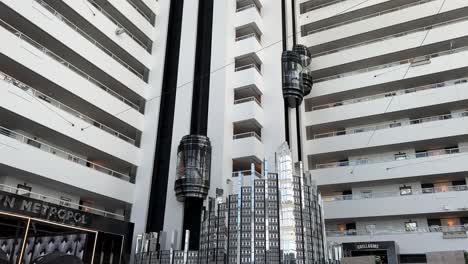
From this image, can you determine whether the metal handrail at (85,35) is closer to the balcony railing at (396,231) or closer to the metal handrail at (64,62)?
the metal handrail at (64,62)

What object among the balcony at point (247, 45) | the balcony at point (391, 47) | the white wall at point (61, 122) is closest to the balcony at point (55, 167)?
the white wall at point (61, 122)

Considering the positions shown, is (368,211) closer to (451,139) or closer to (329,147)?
(329,147)

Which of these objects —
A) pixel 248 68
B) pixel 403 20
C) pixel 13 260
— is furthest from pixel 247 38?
pixel 13 260

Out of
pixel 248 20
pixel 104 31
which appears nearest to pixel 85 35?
pixel 104 31

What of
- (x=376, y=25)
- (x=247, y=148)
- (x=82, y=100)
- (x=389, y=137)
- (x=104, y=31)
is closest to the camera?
(x=82, y=100)

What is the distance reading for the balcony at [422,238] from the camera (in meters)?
26.5

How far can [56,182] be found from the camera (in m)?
23.2

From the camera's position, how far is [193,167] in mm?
24688

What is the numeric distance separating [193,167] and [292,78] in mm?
10007

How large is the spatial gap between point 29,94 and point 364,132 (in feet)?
72.5

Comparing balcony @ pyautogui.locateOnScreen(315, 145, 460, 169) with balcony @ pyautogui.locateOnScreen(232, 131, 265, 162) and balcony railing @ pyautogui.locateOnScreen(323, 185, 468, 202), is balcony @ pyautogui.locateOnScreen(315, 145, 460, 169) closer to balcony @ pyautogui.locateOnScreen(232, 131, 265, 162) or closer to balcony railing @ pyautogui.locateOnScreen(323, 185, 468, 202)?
balcony railing @ pyautogui.locateOnScreen(323, 185, 468, 202)

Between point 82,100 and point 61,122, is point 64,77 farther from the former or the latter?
point 61,122

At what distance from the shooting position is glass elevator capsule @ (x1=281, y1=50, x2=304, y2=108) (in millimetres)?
29734

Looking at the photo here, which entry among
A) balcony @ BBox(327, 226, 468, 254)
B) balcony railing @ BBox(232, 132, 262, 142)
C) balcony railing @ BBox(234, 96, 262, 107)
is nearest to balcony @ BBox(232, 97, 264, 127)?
balcony railing @ BBox(234, 96, 262, 107)
